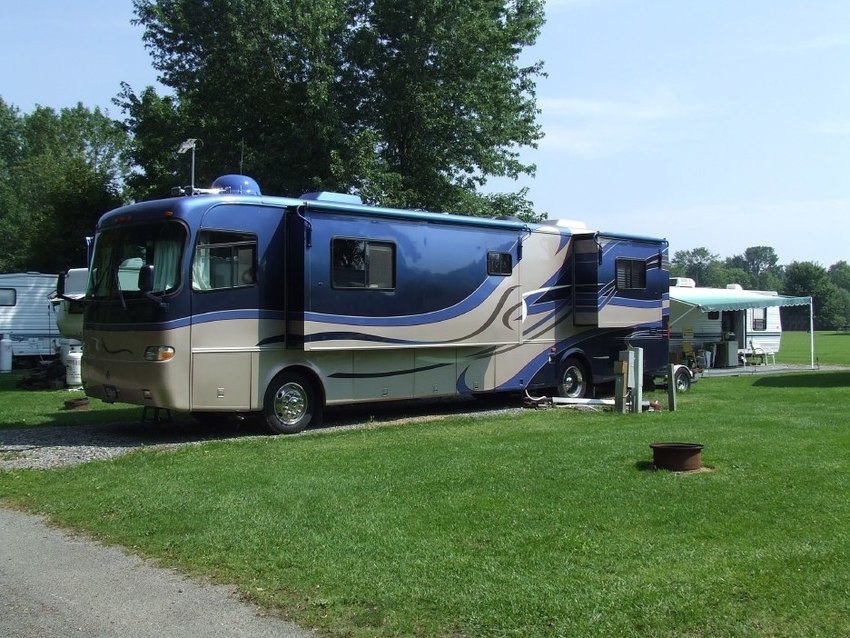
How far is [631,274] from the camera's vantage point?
16.8 metres

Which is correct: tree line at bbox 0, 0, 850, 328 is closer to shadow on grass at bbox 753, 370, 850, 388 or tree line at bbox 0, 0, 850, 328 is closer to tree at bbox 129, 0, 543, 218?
tree at bbox 129, 0, 543, 218

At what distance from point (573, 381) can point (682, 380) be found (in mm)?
3505

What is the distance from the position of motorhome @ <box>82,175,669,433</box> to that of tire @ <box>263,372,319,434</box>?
2cm

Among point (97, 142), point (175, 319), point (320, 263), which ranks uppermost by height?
point (97, 142)

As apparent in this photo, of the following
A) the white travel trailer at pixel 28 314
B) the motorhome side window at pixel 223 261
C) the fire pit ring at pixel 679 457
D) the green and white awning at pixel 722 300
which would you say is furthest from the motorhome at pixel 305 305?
the white travel trailer at pixel 28 314

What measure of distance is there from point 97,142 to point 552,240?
188 ft

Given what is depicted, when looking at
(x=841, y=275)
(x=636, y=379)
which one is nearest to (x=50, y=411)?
(x=636, y=379)

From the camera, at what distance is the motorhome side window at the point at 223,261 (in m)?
11.1

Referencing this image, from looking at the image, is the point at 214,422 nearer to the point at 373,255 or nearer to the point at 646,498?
the point at 373,255

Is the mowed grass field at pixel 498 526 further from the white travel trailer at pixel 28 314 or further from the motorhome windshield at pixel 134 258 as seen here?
the white travel trailer at pixel 28 314

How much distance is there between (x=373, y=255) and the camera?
498 inches

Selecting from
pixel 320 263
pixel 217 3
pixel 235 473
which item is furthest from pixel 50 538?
pixel 217 3

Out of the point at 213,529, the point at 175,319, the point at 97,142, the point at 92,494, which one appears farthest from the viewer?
the point at 97,142

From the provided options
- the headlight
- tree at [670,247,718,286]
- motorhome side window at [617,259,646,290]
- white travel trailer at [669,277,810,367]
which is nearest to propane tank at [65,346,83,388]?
the headlight
